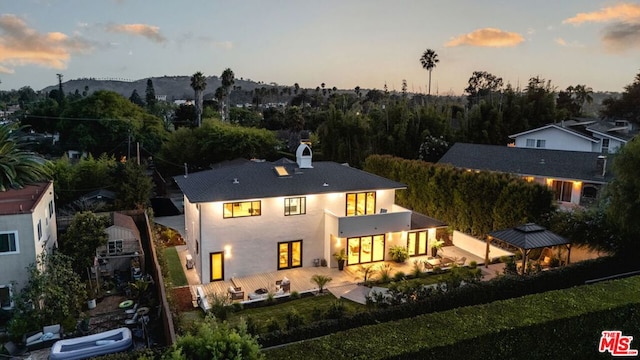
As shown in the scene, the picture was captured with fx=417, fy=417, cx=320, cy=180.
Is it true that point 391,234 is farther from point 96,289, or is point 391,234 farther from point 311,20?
point 311,20

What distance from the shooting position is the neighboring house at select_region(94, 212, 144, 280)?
1886 centimetres

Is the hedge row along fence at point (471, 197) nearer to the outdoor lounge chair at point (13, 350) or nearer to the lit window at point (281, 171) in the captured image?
the lit window at point (281, 171)

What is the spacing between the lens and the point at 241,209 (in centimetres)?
1858

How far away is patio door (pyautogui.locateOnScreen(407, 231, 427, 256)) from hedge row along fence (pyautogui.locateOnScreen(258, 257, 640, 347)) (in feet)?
23.6

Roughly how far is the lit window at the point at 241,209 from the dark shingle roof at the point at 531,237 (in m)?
10.5

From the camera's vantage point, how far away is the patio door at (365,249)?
1994 centimetres

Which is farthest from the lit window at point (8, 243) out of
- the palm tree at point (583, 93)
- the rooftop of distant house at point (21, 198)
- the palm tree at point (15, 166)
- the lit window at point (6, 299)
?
the palm tree at point (583, 93)

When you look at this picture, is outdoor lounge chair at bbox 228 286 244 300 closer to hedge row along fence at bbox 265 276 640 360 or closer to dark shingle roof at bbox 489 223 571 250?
hedge row along fence at bbox 265 276 640 360

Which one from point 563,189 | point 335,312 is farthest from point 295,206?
point 563,189

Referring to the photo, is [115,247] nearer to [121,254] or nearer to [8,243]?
[121,254]

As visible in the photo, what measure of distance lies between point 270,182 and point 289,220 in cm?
202

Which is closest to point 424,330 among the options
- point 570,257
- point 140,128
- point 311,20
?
point 570,257

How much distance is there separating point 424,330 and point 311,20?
25.1 meters

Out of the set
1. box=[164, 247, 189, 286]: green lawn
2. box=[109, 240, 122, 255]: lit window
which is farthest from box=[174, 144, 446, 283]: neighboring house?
box=[109, 240, 122, 255]: lit window
